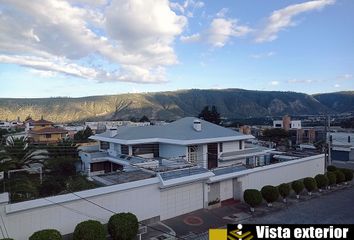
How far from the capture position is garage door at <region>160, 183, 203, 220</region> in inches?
789

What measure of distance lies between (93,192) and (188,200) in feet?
24.2

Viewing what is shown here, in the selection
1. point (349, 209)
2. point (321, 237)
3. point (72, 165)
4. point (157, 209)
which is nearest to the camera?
point (321, 237)

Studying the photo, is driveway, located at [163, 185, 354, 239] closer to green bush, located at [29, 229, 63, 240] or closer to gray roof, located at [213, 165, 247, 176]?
gray roof, located at [213, 165, 247, 176]

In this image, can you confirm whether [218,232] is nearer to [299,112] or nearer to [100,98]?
[100,98]

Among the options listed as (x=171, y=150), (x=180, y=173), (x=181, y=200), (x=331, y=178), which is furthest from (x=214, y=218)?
(x=331, y=178)

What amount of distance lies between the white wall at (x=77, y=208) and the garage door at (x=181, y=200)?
0.64 meters

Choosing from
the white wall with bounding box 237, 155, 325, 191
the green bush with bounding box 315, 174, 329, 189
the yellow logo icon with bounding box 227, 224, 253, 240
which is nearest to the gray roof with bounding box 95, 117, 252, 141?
the white wall with bounding box 237, 155, 325, 191

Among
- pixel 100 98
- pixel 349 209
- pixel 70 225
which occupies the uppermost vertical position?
pixel 100 98

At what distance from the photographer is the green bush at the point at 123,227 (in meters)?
15.0

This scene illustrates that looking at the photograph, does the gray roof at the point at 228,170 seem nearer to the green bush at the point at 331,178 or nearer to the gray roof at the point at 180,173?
the gray roof at the point at 180,173

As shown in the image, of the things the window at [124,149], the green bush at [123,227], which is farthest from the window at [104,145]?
the green bush at [123,227]

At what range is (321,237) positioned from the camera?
325 inches

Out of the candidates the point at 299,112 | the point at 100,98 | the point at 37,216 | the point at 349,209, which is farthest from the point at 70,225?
the point at 299,112

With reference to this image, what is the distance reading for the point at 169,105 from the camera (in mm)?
171250
